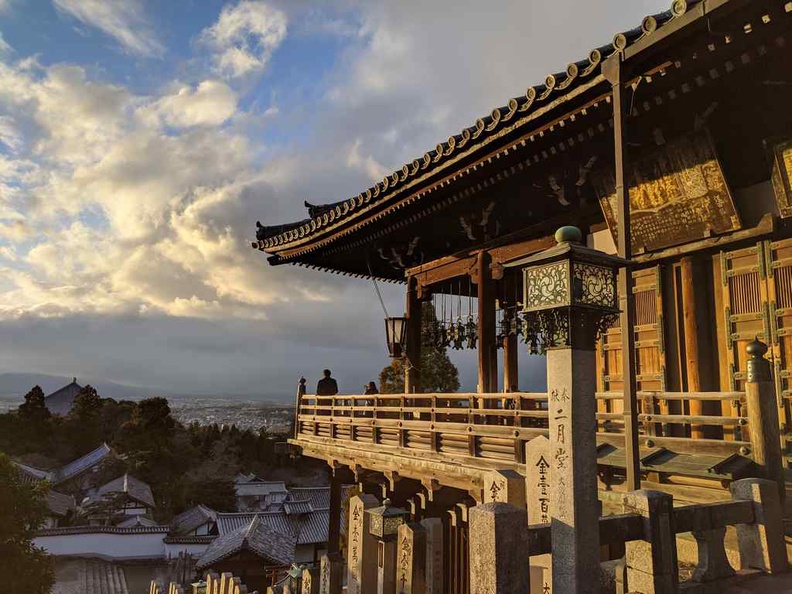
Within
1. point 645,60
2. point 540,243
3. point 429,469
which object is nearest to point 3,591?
point 429,469

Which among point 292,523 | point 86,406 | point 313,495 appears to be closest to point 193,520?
point 292,523

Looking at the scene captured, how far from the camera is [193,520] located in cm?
4219

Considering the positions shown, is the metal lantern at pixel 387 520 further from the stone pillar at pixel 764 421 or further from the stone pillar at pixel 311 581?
the stone pillar at pixel 764 421

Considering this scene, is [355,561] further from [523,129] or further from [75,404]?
[75,404]

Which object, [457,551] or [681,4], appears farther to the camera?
[457,551]

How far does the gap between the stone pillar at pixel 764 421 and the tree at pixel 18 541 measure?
22.4m

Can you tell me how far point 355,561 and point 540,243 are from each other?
6442 mm

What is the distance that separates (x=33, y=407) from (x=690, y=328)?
195 feet

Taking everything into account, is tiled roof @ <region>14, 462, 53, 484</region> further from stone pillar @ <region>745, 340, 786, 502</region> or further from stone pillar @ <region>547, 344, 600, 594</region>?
stone pillar @ <region>745, 340, 786, 502</region>

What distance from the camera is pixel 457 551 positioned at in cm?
839

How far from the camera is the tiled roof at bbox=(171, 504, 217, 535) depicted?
1624 inches

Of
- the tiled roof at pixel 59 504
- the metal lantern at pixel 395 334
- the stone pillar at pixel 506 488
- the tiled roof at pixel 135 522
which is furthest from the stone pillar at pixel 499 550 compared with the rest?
the tiled roof at pixel 59 504

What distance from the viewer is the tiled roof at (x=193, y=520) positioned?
41.2 metres

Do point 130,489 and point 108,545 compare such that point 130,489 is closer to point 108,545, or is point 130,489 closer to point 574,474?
point 108,545
